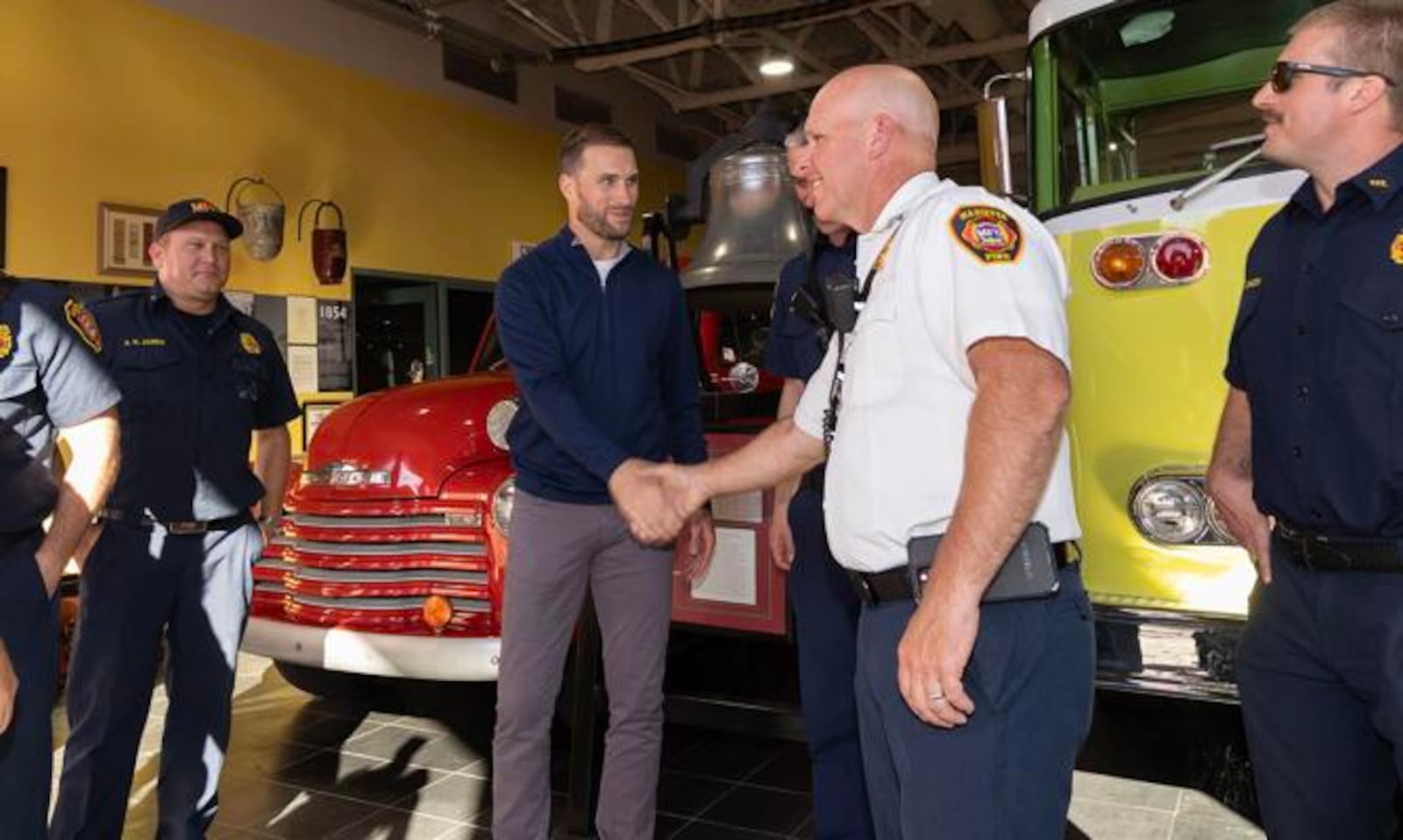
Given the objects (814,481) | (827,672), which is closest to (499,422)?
(814,481)

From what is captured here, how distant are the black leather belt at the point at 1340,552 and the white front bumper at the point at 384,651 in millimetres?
2221

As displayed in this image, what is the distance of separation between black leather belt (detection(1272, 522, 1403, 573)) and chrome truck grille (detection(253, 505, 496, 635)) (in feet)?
8.11

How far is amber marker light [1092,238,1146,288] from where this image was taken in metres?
2.74

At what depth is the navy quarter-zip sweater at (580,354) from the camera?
273 centimetres

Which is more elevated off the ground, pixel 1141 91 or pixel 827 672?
pixel 1141 91

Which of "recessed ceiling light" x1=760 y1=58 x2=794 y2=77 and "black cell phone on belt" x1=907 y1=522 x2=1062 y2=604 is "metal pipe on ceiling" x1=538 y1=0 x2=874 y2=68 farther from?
"black cell phone on belt" x1=907 y1=522 x2=1062 y2=604

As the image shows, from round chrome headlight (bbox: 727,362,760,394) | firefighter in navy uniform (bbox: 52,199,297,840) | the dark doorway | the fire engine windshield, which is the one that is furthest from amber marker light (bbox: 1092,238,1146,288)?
the dark doorway

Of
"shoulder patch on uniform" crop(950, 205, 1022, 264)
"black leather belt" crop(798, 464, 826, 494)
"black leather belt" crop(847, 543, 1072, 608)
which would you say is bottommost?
"black leather belt" crop(847, 543, 1072, 608)

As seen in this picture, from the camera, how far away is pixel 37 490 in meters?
2.08

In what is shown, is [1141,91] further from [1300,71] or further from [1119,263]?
[1300,71]

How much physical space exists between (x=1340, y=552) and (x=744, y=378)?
2.86 meters

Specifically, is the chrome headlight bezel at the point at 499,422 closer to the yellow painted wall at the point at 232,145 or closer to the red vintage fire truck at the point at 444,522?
the red vintage fire truck at the point at 444,522

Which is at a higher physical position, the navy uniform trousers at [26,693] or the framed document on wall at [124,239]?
the framed document on wall at [124,239]

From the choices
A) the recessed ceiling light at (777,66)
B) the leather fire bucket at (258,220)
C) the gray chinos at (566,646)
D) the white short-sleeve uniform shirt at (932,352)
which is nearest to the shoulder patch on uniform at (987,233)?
the white short-sleeve uniform shirt at (932,352)
